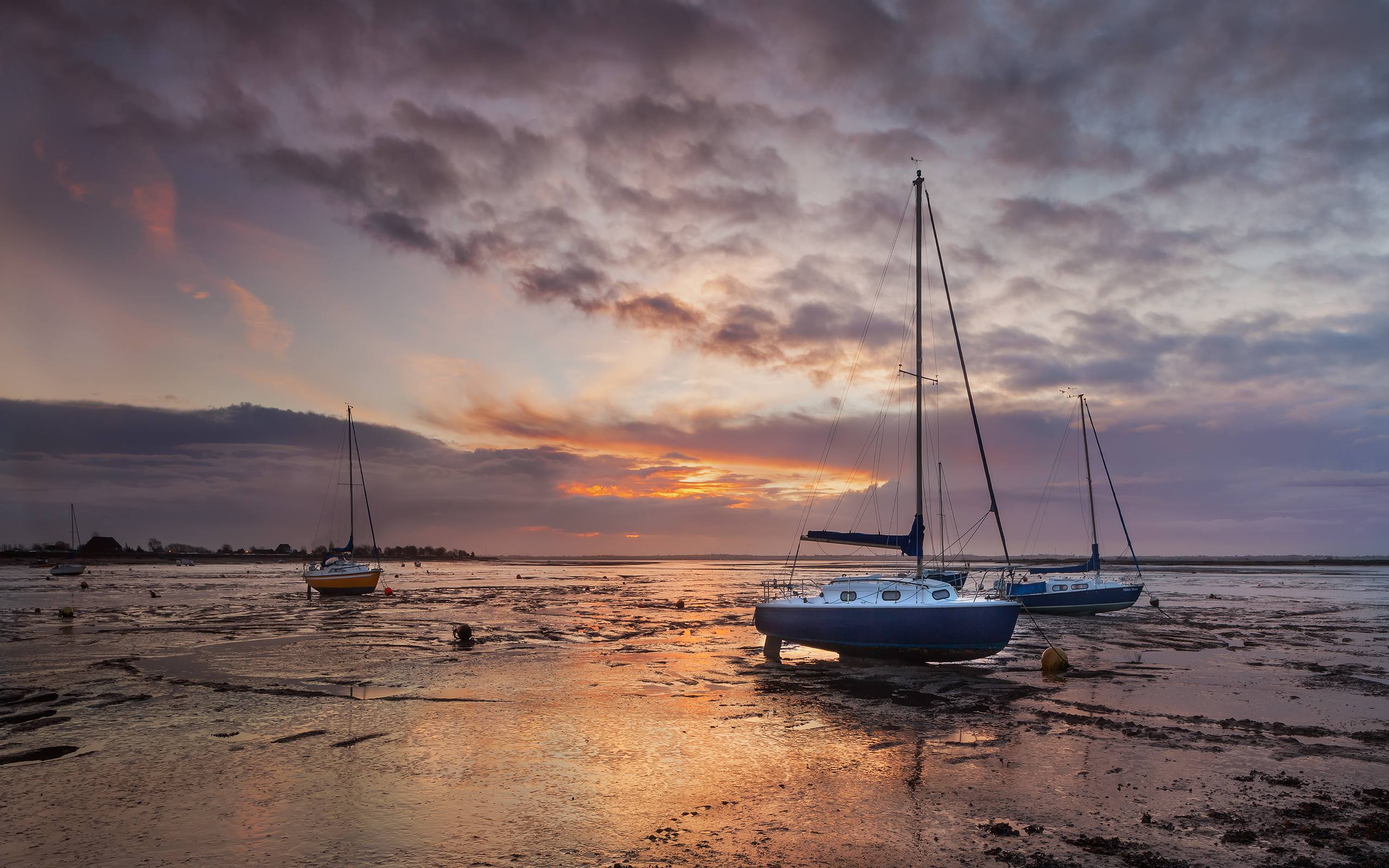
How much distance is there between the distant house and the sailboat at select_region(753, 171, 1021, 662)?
192 meters

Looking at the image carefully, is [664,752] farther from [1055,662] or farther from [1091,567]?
[1091,567]

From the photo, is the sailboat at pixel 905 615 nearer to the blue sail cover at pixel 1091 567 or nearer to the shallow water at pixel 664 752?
the shallow water at pixel 664 752

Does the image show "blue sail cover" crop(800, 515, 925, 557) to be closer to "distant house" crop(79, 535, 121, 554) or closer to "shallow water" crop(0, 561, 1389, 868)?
"shallow water" crop(0, 561, 1389, 868)

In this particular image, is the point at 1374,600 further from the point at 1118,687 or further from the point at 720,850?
the point at 720,850

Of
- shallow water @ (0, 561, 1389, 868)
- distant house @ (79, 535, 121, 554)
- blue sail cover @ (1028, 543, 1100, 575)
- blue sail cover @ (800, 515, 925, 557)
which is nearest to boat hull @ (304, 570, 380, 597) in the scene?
shallow water @ (0, 561, 1389, 868)

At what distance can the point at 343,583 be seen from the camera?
49281 mm

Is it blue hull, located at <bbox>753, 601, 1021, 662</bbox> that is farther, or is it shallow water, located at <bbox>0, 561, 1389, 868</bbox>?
blue hull, located at <bbox>753, 601, 1021, 662</bbox>

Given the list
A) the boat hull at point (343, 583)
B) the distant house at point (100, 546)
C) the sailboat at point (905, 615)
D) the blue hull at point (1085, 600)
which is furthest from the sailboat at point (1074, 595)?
the distant house at point (100, 546)

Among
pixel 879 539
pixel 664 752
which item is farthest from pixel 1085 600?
pixel 664 752

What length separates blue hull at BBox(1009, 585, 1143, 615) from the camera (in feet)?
124

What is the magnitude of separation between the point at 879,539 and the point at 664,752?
13894mm

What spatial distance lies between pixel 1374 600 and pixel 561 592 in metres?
54.2

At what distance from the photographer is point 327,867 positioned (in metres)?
7.32

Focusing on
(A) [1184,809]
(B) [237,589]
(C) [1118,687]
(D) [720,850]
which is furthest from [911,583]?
(B) [237,589]
